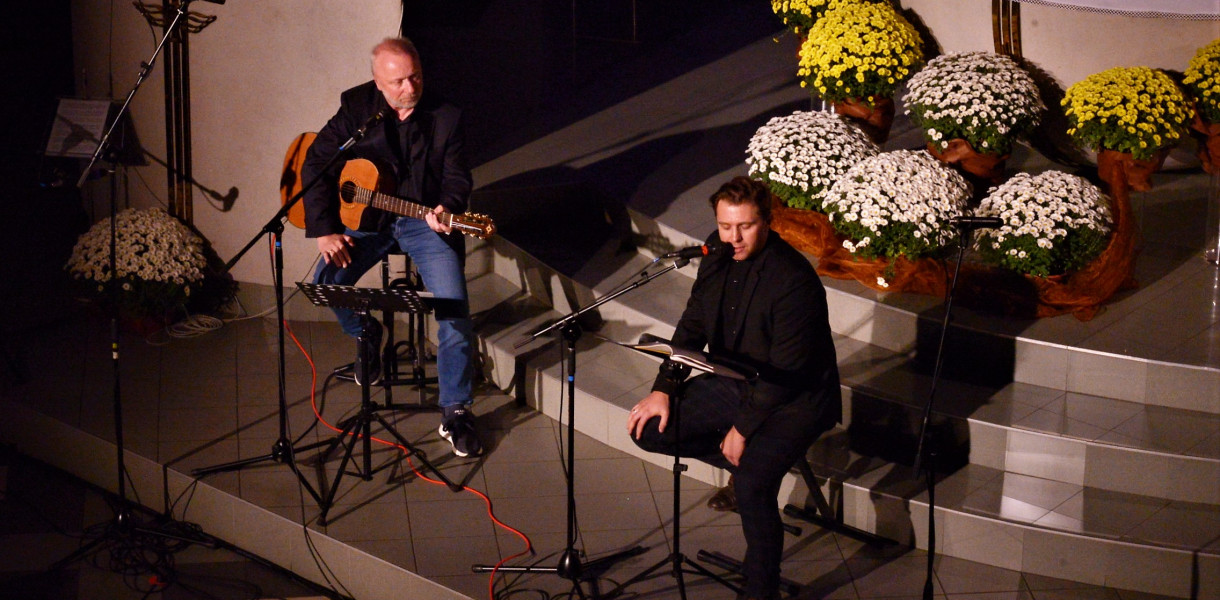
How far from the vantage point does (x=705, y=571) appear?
13.7 ft

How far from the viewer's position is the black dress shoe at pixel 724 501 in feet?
15.6

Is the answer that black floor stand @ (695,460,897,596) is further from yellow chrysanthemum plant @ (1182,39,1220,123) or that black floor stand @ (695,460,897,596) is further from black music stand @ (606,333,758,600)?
yellow chrysanthemum plant @ (1182,39,1220,123)

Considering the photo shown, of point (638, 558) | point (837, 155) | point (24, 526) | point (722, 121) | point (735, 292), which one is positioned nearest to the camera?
point (735, 292)

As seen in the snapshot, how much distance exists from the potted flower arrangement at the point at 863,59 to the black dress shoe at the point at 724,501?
236cm

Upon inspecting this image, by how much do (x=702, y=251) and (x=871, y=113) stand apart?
10.1ft

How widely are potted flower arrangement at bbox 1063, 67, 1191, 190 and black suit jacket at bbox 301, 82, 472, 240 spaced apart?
2938 mm

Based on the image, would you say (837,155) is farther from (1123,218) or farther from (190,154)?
(190,154)

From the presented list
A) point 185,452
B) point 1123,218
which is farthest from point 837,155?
point 185,452

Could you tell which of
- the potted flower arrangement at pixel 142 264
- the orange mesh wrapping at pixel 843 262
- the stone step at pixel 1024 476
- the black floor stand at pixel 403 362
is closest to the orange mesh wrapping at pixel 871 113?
the orange mesh wrapping at pixel 843 262

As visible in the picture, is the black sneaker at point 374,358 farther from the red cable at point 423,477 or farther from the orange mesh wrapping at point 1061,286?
the orange mesh wrapping at point 1061,286

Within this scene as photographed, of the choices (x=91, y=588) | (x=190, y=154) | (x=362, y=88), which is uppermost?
(x=362, y=88)

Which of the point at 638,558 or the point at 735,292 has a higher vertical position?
the point at 735,292

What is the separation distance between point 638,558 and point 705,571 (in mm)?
316

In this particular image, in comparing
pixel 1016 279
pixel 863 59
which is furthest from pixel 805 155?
pixel 1016 279
